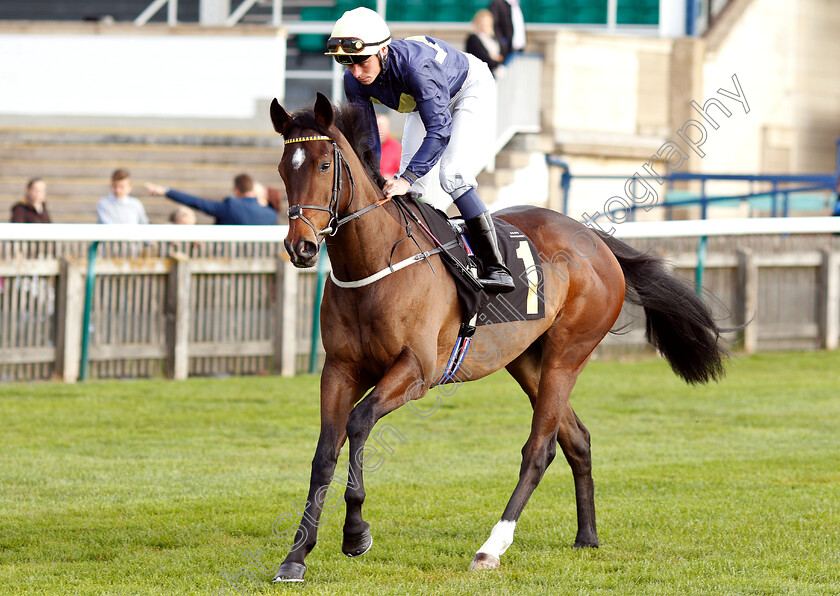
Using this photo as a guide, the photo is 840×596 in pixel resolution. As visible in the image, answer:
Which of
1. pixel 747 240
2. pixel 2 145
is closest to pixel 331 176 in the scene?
pixel 747 240

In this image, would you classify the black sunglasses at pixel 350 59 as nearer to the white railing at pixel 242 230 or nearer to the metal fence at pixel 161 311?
the white railing at pixel 242 230

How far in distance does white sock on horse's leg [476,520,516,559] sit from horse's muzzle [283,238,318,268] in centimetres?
149

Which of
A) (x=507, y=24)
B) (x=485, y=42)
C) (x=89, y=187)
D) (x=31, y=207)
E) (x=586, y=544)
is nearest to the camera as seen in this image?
(x=586, y=544)

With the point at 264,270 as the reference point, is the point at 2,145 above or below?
above

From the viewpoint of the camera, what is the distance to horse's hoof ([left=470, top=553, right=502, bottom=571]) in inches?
200

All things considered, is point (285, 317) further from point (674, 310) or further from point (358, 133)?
point (358, 133)

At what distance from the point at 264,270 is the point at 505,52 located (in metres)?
4.43

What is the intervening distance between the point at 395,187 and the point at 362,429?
103cm

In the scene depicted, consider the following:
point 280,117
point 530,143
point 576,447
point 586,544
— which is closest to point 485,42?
point 530,143

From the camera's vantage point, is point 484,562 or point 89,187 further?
point 89,187

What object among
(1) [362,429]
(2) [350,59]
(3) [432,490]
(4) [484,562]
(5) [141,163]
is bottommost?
(3) [432,490]

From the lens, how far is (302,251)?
4.51 meters

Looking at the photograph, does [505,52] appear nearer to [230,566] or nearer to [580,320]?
[580,320]

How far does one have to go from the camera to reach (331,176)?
4.75 meters
